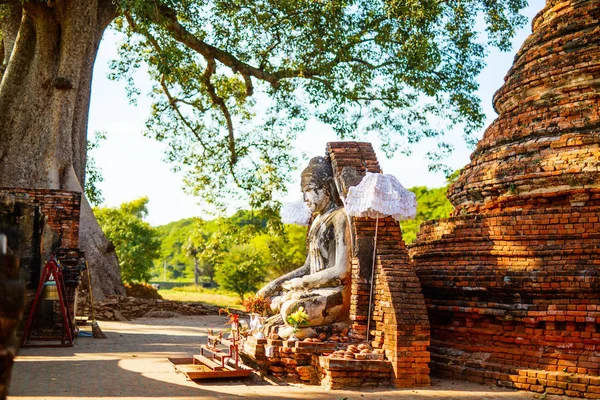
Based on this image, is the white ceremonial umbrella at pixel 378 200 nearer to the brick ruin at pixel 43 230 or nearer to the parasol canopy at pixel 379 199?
the parasol canopy at pixel 379 199

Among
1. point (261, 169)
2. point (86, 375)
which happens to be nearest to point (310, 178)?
point (86, 375)

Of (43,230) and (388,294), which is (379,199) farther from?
(43,230)

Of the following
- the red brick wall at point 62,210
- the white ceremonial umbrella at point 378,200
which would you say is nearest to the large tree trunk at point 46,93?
the red brick wall at point 62,210

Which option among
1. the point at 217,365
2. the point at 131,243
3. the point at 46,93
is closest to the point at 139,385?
the point at 217,365

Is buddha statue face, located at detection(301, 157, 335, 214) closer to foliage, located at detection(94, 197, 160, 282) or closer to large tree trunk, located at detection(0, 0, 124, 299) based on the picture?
large tree trunk, located at detection(0, 0, 124, 299)

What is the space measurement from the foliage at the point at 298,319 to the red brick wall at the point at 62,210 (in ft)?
19.4

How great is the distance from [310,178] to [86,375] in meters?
3.25

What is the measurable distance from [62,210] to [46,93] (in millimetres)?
3598

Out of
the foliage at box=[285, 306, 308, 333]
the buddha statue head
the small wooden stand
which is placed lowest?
the small wooden stand

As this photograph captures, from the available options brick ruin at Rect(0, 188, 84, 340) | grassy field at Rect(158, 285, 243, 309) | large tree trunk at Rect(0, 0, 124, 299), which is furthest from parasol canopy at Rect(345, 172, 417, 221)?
grassy field at Rect(158, 285, 243, 309)

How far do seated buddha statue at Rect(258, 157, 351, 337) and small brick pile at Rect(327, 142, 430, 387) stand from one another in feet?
0.58

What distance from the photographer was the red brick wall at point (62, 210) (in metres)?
11.2

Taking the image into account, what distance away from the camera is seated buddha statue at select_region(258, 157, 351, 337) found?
22.7 ft

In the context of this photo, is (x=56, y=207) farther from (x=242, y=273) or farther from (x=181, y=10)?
(x=242, y=273)
